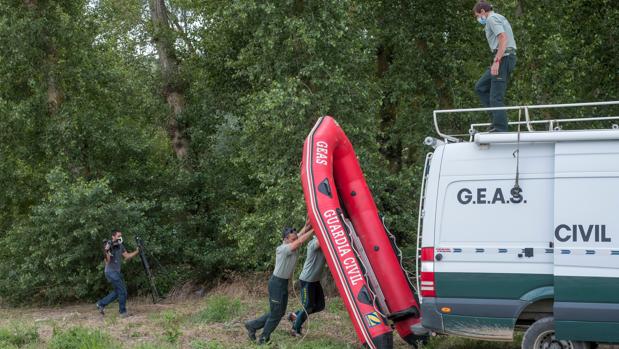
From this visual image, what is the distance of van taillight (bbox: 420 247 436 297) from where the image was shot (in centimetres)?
894

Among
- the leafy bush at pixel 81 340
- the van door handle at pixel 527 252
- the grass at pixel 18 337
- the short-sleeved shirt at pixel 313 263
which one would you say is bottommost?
the grass at pixel 18 337

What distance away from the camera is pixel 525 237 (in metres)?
8.49

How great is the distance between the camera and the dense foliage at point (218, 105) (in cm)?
1562

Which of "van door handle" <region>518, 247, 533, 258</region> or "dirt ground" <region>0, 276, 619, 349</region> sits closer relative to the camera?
"van door handle" <region>518, 247, 533, 258</region>

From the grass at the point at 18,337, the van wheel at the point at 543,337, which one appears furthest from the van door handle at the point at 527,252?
the grass at the point at 18,337

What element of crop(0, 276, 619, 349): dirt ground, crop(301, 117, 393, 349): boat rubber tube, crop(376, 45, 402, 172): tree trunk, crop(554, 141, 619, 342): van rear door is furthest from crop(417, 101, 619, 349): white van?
crop(376, 45, 402, 172): tree trunk

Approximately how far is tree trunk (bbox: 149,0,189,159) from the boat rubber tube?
414 inches

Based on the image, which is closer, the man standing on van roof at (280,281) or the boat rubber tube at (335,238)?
the boat rubber tube at (335,238)

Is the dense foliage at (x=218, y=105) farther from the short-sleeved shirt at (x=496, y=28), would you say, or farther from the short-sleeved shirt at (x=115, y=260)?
the short-sleeved shirt at (x=496, y=28)

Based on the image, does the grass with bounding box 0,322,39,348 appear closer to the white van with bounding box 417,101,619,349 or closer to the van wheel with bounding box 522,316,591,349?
the white van with bounding box 417,101,619,349

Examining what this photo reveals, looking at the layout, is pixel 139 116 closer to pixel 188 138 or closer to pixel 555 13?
pixel 188 138

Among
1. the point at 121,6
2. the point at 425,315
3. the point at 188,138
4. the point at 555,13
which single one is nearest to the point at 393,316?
the point at 425,315

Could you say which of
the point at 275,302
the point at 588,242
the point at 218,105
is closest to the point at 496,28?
the point at 588,242

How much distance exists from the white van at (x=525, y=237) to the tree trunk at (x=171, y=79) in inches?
490
